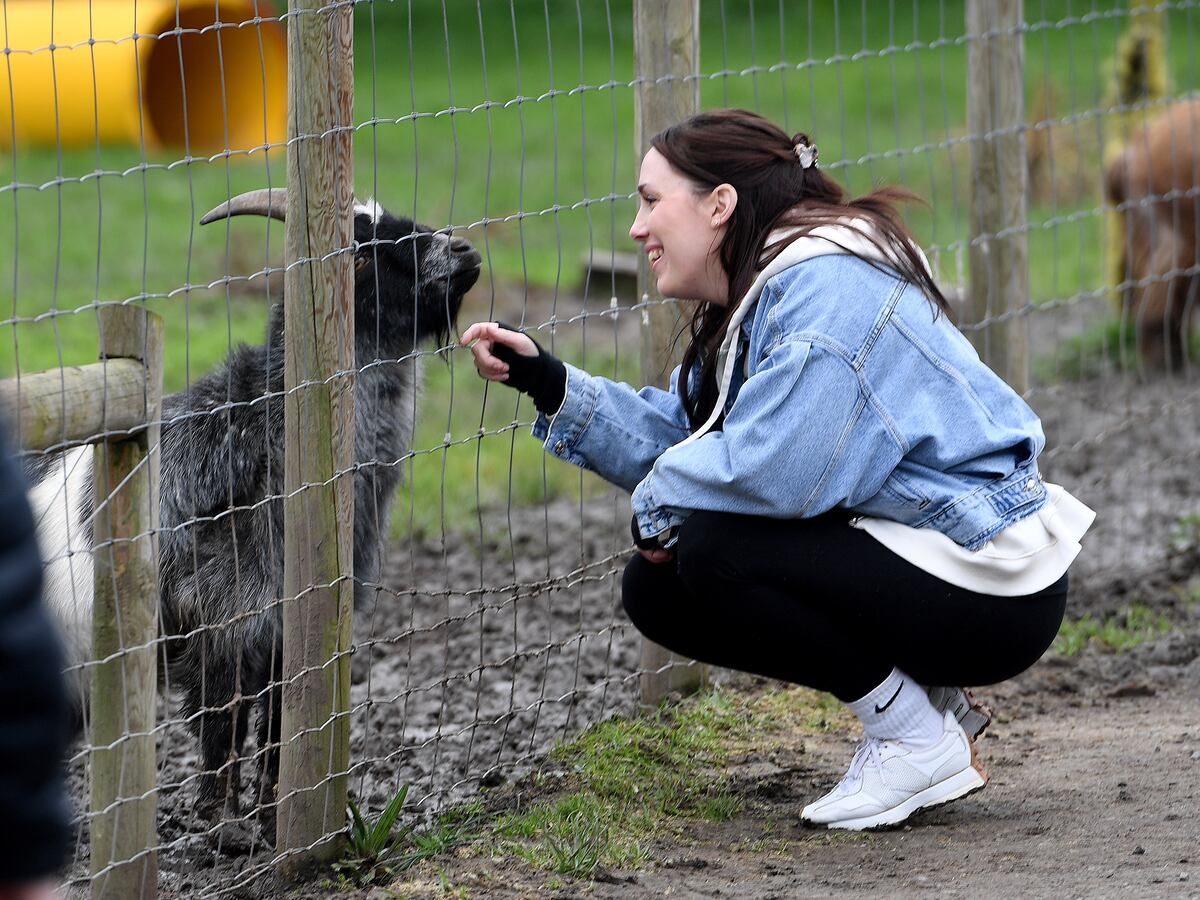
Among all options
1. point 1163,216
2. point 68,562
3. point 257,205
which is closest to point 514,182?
point 1163,216

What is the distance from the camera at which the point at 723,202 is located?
10.5 feet

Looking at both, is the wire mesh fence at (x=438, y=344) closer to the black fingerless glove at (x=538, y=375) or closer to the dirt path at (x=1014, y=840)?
the black fingerless glove at (x=538, y=375)

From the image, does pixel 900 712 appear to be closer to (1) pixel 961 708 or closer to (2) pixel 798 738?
(1) pixel 961 708

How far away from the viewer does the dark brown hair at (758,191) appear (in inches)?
125

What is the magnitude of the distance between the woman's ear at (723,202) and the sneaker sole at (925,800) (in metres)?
1.27

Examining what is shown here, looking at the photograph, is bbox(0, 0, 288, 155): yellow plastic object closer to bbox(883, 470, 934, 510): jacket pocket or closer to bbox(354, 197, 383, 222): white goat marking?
bbox(354, 197, 383, 222): white goat marking

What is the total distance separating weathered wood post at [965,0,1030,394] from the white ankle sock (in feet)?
5.98

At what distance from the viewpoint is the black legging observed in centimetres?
318

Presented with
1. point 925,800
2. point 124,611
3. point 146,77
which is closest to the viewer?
point 124,611

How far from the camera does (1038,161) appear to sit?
12.1m

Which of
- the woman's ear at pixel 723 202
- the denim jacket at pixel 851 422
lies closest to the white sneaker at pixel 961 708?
the denim jacket at pixel 851 422

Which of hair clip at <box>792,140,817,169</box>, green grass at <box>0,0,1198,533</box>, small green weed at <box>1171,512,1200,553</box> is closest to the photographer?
hair clip at <box>792,140,817,169</box>

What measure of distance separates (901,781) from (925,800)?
0.07 meters

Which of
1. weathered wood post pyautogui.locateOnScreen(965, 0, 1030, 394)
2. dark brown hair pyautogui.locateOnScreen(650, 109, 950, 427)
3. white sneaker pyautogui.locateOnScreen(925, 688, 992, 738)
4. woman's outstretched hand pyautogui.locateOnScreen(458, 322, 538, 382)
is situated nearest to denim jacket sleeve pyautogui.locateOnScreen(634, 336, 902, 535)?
dark brown hair pyautogui.locateOnScreen(650, 109, 950, 427)
